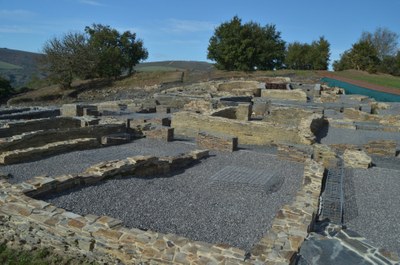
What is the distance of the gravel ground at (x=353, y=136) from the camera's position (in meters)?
15.6

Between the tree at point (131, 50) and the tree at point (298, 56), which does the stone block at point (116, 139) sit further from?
the tree at point (298, 56)

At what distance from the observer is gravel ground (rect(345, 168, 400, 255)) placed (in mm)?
6910

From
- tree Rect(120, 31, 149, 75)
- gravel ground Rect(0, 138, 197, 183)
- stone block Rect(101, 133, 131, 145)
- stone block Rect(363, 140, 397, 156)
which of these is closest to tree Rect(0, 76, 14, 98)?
tree Rect(120, 31, 149, 75)

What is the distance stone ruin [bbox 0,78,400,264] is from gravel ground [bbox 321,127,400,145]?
5 centimetres

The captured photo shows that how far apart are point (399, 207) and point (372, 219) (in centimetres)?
121

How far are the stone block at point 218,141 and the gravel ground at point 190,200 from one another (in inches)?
73.7

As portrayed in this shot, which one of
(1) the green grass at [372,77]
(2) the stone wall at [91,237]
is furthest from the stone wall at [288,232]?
(1) the green grass at [372,77]

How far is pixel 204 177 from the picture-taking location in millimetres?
10102

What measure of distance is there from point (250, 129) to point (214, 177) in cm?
574

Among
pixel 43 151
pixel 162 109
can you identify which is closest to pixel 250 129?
pixel 43 151

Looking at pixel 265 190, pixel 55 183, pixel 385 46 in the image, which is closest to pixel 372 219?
pixel 265 190

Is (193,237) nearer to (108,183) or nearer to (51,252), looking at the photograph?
(51,252)

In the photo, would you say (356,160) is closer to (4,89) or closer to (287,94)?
(287,94)

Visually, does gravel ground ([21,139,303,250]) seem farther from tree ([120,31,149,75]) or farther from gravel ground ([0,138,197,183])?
tree ([120,31,149,75])
